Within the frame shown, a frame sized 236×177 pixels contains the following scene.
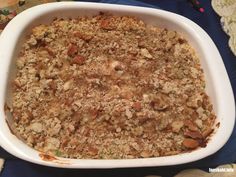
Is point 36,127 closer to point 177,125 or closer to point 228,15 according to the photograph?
point 177,125

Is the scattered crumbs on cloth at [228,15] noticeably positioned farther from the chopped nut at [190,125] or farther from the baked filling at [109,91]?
the chopped nut at [190,125]

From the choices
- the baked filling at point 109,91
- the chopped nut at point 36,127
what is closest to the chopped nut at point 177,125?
the baked filling at point 109,91

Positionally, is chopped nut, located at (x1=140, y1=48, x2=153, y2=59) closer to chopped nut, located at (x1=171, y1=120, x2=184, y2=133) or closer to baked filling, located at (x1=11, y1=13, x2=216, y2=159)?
baked filling, located at (x1=11, y1=13, x2=216, y2=159)

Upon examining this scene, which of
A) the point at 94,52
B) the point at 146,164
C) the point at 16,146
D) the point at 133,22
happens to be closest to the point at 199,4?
the point at 133,22

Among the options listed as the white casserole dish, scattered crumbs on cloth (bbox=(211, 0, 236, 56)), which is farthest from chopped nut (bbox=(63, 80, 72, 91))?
scattered crumbs on cloth (bbox=(211, 0, 236, 56))

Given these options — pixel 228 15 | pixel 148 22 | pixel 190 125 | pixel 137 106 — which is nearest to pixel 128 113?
pixel 137 106
